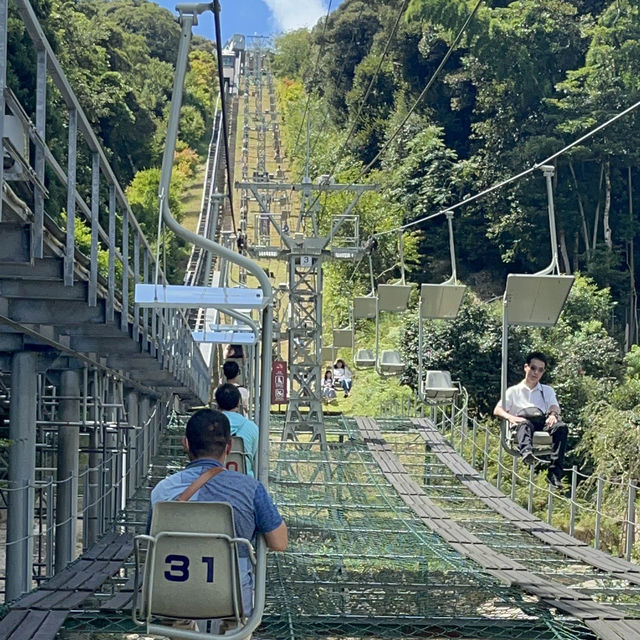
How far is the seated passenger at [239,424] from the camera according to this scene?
6098 millimetres

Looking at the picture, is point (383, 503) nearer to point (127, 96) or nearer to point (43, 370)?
point (43, 370)

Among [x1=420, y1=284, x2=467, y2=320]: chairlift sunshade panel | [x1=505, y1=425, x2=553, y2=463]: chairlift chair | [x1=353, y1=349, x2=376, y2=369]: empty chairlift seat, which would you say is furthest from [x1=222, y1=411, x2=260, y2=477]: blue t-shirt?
[x1=353, y1=349, x2=376, y2=369]: empty chairlift seat

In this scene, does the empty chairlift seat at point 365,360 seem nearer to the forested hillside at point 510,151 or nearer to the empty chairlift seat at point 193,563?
the forested hillside at point 510,151

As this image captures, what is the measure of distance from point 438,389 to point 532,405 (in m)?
8.88

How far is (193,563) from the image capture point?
426 cm

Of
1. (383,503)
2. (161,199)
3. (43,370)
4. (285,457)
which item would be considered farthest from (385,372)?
(161,199)

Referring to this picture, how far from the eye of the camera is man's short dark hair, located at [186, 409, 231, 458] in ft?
14.9

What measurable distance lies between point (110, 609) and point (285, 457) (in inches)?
466

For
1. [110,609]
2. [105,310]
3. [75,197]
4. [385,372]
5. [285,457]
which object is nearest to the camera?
[110,609]

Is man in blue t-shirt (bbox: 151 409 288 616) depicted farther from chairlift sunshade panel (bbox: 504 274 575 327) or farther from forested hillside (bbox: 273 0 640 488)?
forested hillside (bbox: 273 0 640 488)

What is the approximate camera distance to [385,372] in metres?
22.2

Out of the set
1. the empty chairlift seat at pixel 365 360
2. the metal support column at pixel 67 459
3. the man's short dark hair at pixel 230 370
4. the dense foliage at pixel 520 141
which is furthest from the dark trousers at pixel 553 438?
the dense foliage at pixel 520 141

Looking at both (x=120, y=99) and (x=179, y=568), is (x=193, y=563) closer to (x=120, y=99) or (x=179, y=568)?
(x=179, y=568)

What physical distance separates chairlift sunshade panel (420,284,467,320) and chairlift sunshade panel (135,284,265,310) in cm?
774
